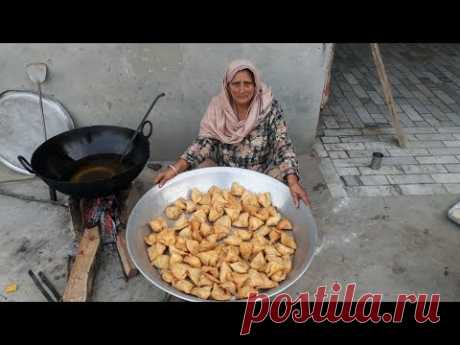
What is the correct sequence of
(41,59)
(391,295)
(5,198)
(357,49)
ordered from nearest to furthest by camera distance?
(391,295)
(41,59)
(5,198)
(357,49)

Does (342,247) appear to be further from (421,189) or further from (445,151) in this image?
(445,151)

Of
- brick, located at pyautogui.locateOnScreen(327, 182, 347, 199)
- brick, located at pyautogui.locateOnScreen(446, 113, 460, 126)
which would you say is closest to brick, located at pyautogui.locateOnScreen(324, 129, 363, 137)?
brick, located at pyautogui.locateOnScreen(327, 182, 347, 199)

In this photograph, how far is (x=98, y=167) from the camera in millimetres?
2916

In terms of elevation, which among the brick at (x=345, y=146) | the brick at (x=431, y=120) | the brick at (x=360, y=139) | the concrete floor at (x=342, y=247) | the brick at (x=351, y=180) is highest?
the brick at (x=431, y=120)

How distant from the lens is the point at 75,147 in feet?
9.75

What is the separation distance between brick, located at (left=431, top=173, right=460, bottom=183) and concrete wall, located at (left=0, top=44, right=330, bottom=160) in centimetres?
161

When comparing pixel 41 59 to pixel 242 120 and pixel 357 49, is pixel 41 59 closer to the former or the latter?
pixel 242 120

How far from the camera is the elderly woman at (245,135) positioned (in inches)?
108

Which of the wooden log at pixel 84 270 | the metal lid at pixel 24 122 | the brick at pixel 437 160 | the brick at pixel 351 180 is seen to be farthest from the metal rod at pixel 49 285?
the brick at pixel 437 160

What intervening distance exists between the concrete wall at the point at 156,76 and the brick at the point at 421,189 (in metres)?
1.35

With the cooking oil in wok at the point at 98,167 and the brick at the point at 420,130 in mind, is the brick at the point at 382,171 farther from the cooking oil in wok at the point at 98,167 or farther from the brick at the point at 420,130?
the cooking oil in wok at the point at 98,167

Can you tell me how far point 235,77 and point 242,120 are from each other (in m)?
0.44

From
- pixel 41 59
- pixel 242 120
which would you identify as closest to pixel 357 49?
pixel 242 120

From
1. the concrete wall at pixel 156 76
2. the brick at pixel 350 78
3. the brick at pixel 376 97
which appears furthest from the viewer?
the brick at pixel 350 78
